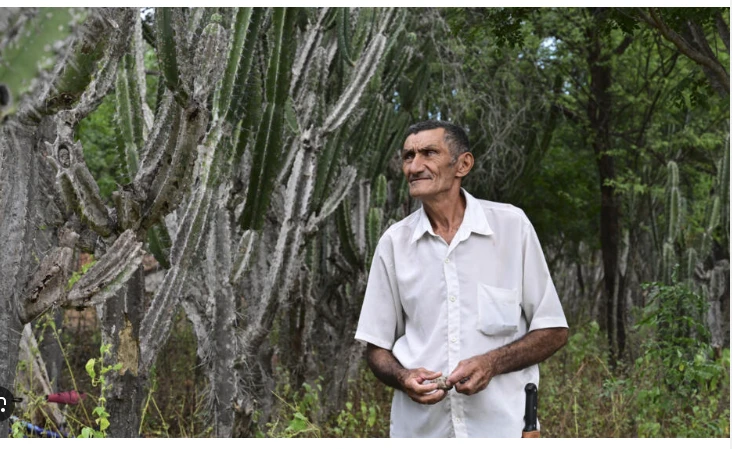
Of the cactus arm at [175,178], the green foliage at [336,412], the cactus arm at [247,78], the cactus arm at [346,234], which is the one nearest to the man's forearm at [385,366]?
the cactus arm at [175,178]

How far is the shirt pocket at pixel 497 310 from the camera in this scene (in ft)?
8.80

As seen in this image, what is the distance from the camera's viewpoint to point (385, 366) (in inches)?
108

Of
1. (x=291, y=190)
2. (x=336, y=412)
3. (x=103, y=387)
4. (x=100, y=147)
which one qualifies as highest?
A: (x=100, y=147)

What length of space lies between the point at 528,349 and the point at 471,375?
211mm

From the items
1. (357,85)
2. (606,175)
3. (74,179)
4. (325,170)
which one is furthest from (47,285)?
(606,175)

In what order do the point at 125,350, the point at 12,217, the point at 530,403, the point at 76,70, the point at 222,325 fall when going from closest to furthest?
the point at 530,403 < the point at 76,70 < the point at 12,217 < the point at 125,350 < the point at 222,325

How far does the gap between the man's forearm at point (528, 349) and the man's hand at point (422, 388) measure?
188 mm

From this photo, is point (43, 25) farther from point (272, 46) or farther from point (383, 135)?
point (383, 135)

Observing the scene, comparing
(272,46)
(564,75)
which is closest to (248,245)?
(272,46)

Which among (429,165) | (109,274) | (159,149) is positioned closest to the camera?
(429,165)

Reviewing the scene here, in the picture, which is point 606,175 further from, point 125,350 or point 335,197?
point 125,350

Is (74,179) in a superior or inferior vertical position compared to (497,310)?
superior

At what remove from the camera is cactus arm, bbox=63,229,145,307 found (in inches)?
141

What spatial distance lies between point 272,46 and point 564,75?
23.2 feet
